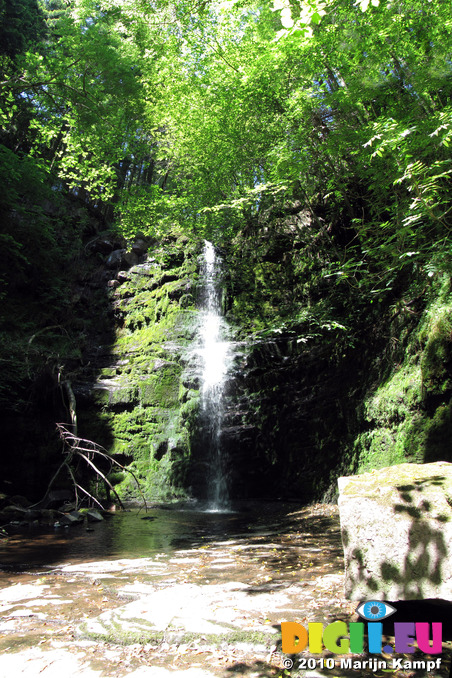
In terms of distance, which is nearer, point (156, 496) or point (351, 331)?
point (351, 331)

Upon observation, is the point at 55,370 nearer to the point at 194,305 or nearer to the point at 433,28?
the point at 194,305

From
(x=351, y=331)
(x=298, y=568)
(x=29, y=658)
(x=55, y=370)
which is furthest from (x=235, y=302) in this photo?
(x=29, y=658)

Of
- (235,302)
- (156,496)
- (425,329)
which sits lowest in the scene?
(156,496)

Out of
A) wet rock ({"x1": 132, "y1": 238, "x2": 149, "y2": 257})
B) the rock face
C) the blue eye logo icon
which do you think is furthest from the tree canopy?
wet rock ({"x1": 132, "y1": 238, "x2": 149, "y2": 257})

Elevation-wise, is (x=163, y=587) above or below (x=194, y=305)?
below

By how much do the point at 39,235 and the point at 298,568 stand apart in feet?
45.8

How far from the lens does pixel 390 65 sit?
302 inches

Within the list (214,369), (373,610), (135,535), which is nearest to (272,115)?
(214,369)

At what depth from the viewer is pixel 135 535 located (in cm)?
641

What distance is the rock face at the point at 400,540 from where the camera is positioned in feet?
8.14

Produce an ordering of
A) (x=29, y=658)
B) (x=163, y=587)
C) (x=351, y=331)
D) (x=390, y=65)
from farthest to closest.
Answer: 1. (x=351, y=331)
2. (x=390, y=65)
3. (x=163, y=587)
4. (x=29, y=658)
